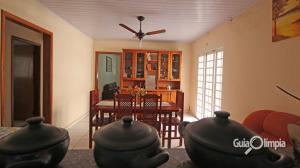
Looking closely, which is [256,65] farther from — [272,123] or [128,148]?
[128,148]

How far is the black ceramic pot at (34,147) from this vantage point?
1.99 feet

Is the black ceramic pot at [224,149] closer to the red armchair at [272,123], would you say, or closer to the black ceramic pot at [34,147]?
the black ceramic pot at [34,147]

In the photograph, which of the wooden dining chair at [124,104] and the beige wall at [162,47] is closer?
the wooden dining chair at [124,104]

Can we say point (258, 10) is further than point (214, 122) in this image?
Yes

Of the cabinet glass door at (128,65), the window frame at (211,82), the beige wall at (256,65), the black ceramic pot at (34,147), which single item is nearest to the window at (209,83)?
the window frame at (211,82)

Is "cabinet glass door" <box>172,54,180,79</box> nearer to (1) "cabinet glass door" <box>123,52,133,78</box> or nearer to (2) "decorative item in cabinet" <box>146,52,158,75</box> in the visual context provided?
(2) "decorative item in cabinet" <box>146,52,158,75</box>

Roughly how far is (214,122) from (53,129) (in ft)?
1.83

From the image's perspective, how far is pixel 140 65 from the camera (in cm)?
639

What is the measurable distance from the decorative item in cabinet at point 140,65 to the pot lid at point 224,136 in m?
5.72

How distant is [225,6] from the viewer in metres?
3.20

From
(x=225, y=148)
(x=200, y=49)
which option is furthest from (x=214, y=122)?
(x=200, y=49)

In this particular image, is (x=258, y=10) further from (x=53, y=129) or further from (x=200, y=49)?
(x=53, y=129)

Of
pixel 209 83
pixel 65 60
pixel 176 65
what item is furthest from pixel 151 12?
pixel 176 65

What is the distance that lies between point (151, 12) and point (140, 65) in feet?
9.41
